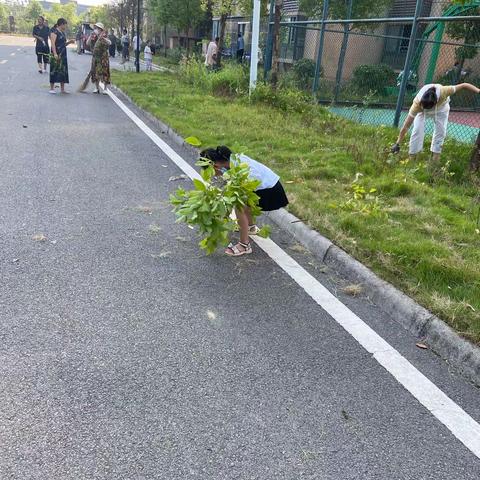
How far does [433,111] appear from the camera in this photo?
276 inches

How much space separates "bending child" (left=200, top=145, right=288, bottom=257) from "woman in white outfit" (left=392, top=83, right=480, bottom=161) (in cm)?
349

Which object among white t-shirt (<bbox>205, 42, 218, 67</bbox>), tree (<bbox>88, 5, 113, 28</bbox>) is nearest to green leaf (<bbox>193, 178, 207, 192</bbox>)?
white t-shirt (<bbox>205, 42, 218, 67</bbox>)

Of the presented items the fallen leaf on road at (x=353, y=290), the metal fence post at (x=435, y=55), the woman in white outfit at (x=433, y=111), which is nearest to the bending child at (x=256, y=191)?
the fallen leaf on road at (x=353, y=290)

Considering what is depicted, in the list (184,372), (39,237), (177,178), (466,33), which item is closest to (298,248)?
(184,372)

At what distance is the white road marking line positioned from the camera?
249cm

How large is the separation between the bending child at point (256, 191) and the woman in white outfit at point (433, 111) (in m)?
3.49

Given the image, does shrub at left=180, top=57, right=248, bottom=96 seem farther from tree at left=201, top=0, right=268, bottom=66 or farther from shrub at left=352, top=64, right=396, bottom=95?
shrub at left=352, top=64, right=396, bottom=95

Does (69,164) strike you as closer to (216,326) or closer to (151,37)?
(216,326)

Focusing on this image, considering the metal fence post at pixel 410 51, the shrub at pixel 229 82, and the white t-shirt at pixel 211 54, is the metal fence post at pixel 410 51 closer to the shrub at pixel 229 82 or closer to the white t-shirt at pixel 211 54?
the shrub at pixel 229 82

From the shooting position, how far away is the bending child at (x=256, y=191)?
4.20 metres

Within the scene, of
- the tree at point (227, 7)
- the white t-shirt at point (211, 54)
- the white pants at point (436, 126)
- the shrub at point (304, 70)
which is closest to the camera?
the white pants at point (436, 126)

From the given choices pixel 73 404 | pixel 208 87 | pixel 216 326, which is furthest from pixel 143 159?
pixel 208 87

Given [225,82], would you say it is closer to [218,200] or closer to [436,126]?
[436,126]

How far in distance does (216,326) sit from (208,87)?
1237cm
